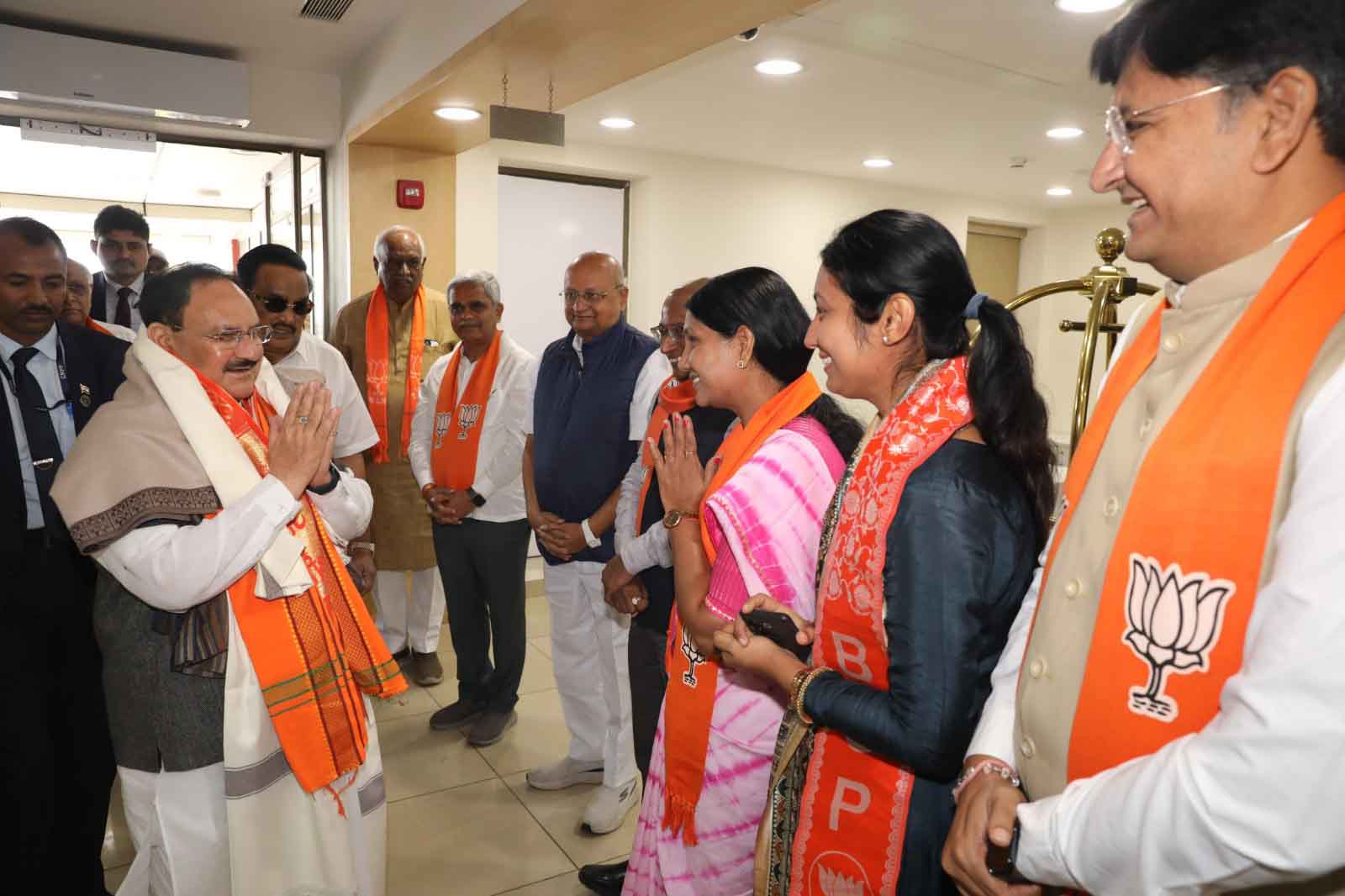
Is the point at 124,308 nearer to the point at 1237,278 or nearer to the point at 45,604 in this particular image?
the point at 45,604

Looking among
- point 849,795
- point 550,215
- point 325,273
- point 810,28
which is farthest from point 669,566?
point 550,215

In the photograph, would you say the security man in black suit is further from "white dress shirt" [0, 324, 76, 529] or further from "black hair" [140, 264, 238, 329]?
"black hair" [140, 264, 238, 329]

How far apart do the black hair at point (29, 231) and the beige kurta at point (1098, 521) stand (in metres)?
2.45

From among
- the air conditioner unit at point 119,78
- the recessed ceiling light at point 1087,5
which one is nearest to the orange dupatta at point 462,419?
the air conditioner unit at point 119,78

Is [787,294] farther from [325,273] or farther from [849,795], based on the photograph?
[325,273]

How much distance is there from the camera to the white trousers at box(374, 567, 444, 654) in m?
3.79

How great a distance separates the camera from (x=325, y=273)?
4.96 meters

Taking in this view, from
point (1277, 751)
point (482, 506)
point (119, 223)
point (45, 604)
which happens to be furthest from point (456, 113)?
point (1277, 751)

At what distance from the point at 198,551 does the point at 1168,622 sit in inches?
58.3

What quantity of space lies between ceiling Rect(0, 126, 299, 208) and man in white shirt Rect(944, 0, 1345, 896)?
17.4 ft

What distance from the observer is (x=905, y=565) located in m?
1.07

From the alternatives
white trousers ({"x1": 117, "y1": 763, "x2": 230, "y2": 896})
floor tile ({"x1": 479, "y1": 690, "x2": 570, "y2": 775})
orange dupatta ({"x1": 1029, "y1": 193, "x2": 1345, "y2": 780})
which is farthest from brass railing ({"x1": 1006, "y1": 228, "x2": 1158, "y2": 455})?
floor tile ({"x1": 479, "y1": 690, "x2": 570, "y2": 775})

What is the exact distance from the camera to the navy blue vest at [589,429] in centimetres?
268

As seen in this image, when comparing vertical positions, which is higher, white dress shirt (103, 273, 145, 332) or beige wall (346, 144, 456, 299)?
beige wall (346, 144, 456, 299)
